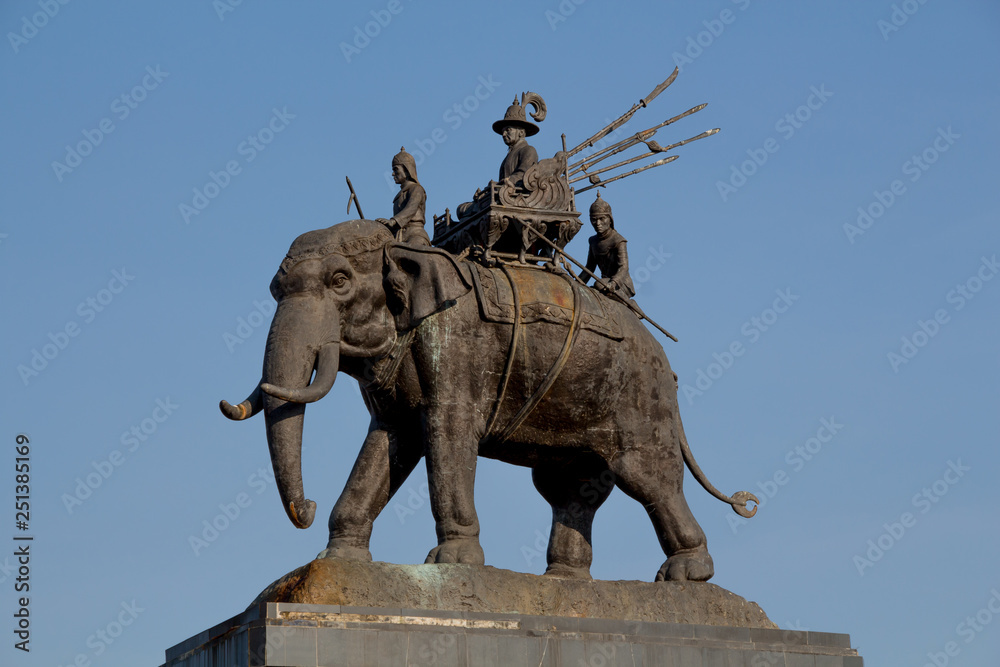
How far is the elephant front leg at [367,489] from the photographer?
1405 cm

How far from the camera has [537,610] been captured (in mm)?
13430

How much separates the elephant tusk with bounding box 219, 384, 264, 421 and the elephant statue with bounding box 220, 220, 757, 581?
0.01 meters

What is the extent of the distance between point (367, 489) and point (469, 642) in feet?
6.26

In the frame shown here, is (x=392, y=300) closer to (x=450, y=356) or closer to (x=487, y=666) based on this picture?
(x=450, y=356)

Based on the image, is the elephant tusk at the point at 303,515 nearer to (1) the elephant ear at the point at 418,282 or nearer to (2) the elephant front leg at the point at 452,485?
(2) the elephant front leg at the point at 452,485

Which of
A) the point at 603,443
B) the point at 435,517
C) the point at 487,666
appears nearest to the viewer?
the point at 487,666

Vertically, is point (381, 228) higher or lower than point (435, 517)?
higher

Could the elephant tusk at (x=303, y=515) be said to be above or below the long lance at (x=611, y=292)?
below

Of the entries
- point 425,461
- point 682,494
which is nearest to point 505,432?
point 425,461

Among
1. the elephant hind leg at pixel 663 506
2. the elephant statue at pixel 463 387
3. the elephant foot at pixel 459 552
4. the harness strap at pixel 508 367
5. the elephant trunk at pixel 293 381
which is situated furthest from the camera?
the elephant hind leg at pixel 663 506

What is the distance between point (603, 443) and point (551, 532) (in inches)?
41.9

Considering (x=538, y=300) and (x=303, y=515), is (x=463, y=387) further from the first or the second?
(x=303, y=515)

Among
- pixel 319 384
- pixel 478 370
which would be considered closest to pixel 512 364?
pixel 478 370

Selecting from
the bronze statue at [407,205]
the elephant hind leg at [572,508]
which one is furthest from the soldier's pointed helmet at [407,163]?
the elephant hind leg at [572,508]
